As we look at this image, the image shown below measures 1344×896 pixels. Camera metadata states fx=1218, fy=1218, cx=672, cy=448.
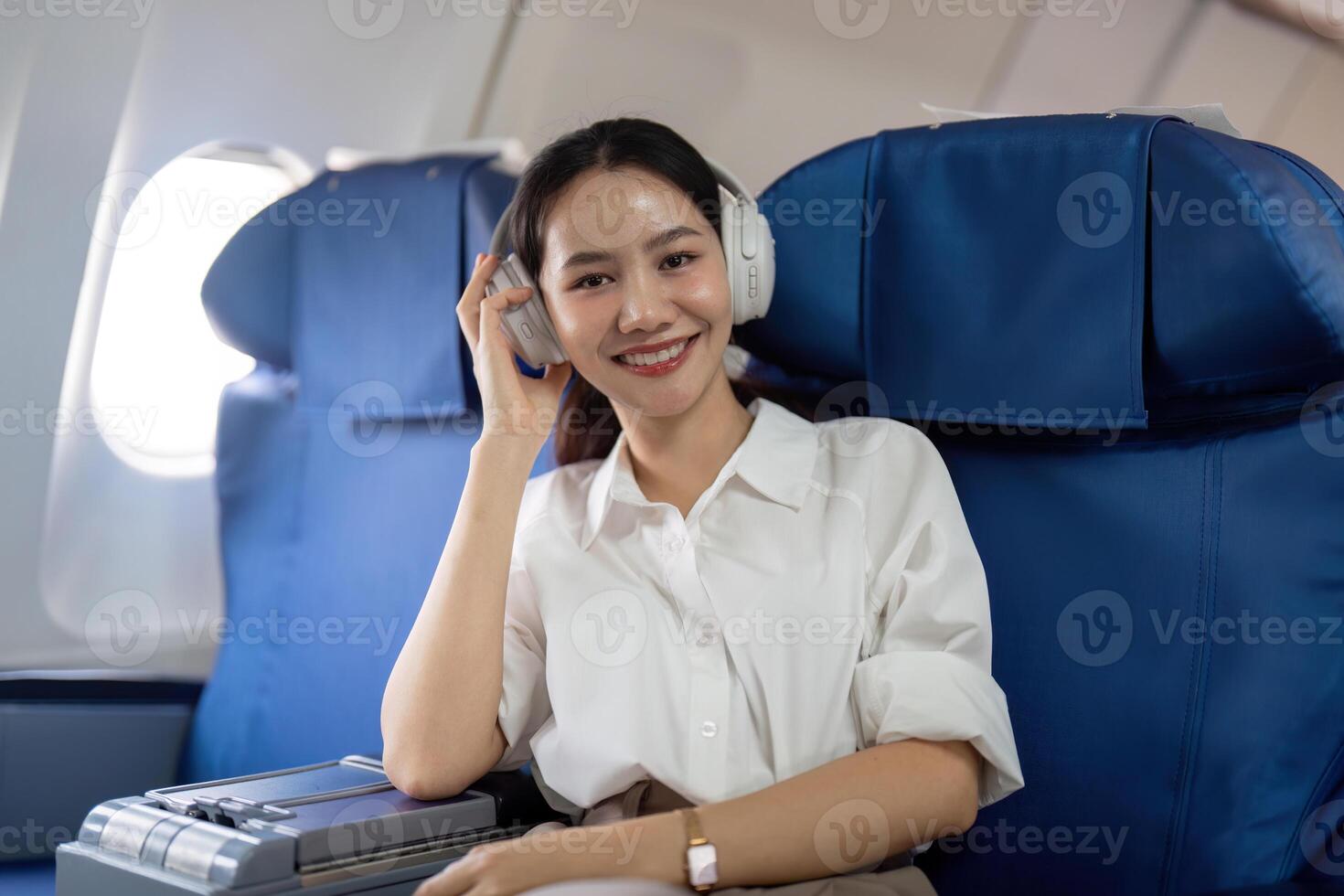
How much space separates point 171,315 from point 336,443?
2.69ft

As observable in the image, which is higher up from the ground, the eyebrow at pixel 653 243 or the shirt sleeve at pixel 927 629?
the eyebrow at pixel 653 243

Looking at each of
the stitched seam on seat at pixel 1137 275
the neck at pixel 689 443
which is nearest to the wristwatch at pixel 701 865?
the neck at pixel 689 443

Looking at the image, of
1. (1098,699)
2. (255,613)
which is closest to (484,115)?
(255,613)

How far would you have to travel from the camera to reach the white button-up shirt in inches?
56.5

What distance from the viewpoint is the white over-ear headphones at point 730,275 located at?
1616 mm
